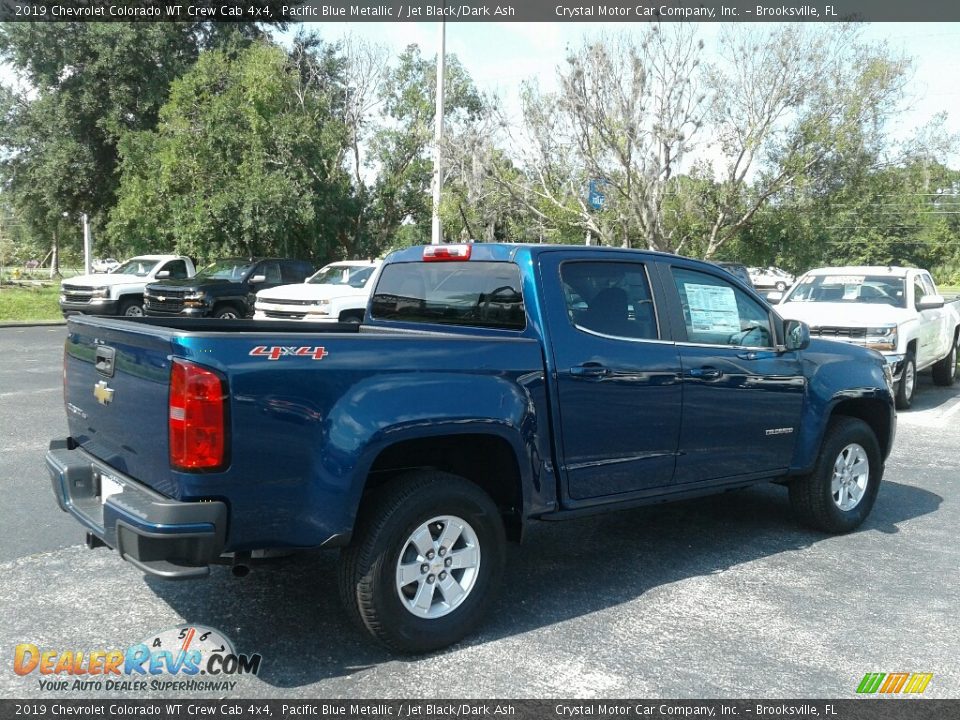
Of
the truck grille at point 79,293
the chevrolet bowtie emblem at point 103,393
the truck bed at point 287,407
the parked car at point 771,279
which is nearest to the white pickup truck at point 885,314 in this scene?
the truck bed at point 287,407

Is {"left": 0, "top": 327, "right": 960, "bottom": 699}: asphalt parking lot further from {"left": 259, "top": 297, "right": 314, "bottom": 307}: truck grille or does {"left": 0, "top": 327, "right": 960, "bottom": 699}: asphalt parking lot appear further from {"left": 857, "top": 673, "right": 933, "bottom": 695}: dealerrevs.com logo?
{"left": 259, "top": 297, "right": 314, "bottom": 307}: truck grille

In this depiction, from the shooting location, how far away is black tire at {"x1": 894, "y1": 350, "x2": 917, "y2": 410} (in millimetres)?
11555

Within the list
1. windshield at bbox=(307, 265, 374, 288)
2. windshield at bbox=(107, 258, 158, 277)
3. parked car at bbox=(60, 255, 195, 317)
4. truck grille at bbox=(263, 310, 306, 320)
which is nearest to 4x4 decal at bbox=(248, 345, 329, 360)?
truck grille at bbox=(263, 310, 306, 320)

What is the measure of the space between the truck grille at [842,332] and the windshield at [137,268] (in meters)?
15.9

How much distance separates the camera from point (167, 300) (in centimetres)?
1969

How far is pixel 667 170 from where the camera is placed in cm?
2062

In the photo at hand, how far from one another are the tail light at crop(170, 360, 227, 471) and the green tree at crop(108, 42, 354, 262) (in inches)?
916

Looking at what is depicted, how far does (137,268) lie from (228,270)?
2.75 meters

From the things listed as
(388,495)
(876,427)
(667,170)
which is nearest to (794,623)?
(388,495)

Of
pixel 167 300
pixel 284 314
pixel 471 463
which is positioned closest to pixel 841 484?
pixel 471 463

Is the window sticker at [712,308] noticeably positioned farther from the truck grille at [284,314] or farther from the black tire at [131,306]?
the black tire at [131,306]

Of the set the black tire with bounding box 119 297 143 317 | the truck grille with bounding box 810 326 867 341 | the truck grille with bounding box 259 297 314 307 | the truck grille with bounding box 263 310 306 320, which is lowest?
the black tire with bounding box 119 297 143 317

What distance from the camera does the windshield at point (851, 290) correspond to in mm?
12508

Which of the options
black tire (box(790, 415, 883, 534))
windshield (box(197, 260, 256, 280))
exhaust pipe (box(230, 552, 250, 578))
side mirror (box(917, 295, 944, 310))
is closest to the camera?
exhaust pipe (box(230, 552, 250, 578))
